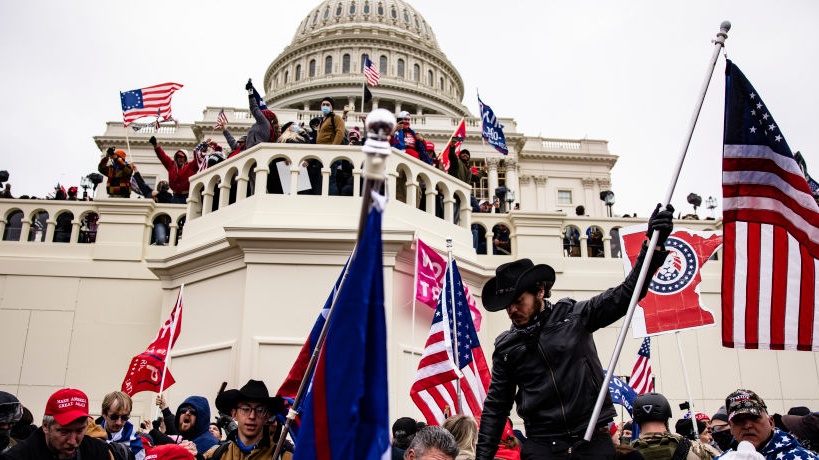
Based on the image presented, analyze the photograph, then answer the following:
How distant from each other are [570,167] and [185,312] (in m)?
54.6

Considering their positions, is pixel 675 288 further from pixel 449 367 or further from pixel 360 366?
pixel 360 366

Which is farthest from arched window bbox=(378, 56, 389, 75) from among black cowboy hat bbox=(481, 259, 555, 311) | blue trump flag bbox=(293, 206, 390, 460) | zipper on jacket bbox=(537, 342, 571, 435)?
blue trump flag bbox=(293, 206, 390, 460)

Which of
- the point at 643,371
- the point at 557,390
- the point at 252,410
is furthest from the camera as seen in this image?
the point at 643,371

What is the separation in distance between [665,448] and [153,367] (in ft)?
23.9

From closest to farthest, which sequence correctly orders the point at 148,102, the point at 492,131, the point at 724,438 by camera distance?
the point at 724,438
the point at 148,102
the point at 492,131

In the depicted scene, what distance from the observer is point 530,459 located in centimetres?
414

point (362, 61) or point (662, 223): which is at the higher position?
point (362, 61)

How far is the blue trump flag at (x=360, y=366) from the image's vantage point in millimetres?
2752

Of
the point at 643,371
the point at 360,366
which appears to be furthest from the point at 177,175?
the point at 360,366

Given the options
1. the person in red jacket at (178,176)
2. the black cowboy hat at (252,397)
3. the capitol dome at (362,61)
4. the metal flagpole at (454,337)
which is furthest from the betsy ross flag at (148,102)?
the capitol dome at (362,61)

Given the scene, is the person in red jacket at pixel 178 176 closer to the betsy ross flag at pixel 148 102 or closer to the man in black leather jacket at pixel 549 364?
the betsy ross flag at pixel 148 102

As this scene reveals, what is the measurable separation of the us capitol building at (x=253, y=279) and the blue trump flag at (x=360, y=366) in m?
7.04

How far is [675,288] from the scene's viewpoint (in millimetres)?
9938

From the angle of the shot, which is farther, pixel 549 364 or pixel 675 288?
pixel 675 288
